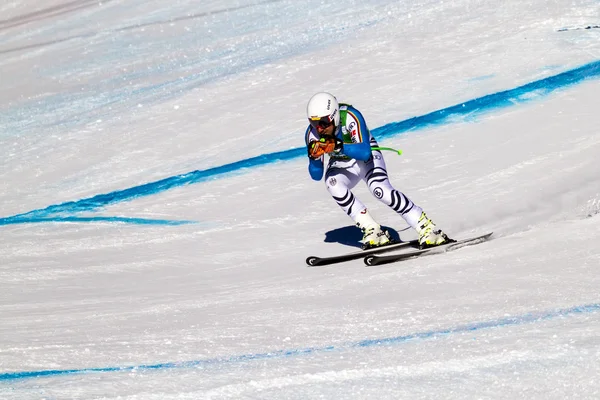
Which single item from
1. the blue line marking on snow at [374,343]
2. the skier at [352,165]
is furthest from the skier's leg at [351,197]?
the blue line marking on snow at [374,343]

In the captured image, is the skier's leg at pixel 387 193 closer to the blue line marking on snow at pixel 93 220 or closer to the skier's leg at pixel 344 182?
the skier's leg at pixel 344 182

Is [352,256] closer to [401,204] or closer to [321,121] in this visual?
[401,204]

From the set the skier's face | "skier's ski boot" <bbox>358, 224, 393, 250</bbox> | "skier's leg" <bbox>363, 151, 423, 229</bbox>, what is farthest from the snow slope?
the skier's face

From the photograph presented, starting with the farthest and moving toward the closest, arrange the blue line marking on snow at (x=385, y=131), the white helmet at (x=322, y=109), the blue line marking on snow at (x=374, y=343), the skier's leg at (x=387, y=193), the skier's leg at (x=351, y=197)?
the blue line marking on snow at (x=385, y=131), the skier's leg at (x=351, y=197), the skier's leg at (x=387, y=193), the white helmet at (x=322, y=109), the blue line marking on snow at (x=374, y=343)

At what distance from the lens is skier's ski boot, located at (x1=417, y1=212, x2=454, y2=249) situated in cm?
771

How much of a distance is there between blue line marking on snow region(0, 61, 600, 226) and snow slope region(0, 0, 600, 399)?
0.10 ft

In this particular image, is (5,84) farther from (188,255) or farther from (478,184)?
(478,184)

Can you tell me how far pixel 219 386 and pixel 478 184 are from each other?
468cm

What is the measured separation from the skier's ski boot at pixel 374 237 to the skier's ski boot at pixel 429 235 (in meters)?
0.29

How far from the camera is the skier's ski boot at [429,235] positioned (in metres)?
7.71

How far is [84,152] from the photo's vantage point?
1234 cm

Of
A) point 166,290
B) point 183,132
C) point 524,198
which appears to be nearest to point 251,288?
point 166,290

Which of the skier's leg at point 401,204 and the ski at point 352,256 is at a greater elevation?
the skier's leg at point 401,204

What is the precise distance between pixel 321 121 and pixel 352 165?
20.2 inches
